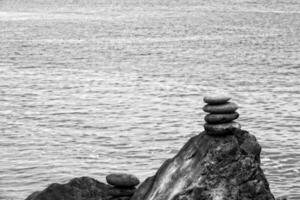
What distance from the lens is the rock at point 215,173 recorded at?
16297mm

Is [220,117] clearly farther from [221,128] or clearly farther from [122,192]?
[122,192]

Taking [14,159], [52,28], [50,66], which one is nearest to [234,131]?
[14,159]

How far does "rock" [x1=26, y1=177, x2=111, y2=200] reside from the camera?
2045cm

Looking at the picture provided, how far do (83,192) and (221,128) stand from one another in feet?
16.8

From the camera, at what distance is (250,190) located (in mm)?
16562

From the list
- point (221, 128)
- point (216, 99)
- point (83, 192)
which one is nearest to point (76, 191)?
point (83, 192)

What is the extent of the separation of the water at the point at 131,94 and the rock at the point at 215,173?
12.8 meters

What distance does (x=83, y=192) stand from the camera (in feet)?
67.6

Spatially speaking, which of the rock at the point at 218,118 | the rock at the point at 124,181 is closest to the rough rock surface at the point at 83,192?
the rock at the point at 124,181

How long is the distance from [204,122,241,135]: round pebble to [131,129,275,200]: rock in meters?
→ 0.08

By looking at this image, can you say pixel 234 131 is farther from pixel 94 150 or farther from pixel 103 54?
pixel 103 54

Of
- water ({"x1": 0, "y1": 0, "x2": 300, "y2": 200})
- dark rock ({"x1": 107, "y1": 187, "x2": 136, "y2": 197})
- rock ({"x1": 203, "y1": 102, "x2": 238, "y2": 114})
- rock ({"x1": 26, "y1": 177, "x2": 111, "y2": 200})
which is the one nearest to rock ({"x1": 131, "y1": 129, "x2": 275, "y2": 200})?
rock ({"x1": 203, "y1": 102, "x2": 238, "y2": 114})

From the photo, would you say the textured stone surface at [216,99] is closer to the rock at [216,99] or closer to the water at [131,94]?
the rock at [216,99]

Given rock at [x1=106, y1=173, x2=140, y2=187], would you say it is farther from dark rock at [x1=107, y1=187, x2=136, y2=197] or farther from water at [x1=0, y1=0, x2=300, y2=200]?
water at [x1=0, y1=0, x2=300, y2=200]
